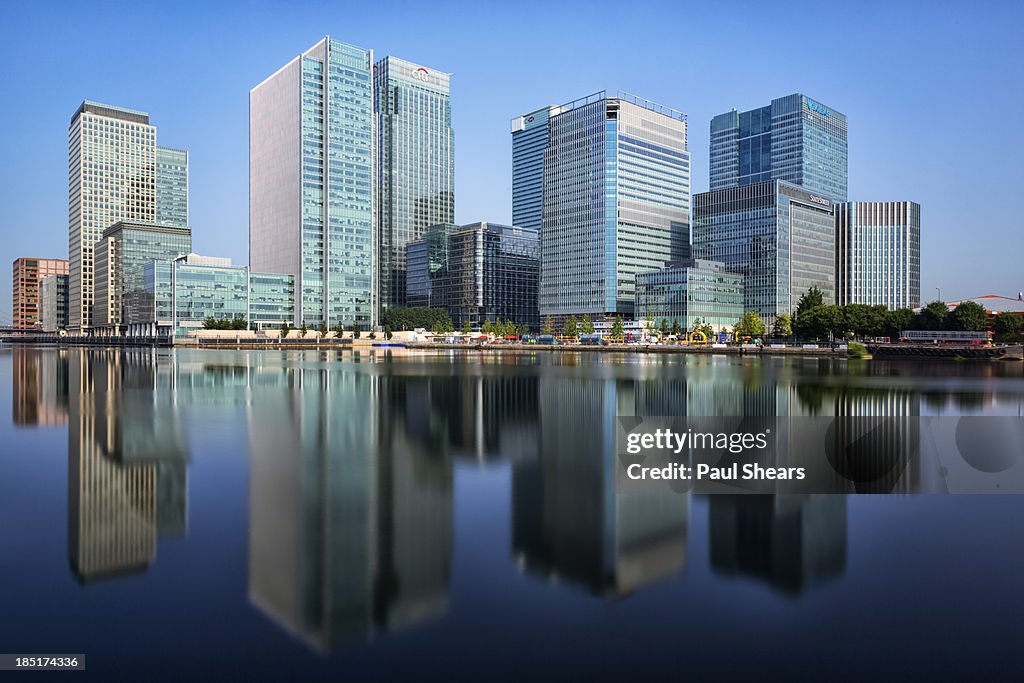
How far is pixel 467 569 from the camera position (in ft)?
43.0

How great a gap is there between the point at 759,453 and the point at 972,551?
1036cm

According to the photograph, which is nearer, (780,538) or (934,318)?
(780,538)

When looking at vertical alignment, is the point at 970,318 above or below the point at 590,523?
above

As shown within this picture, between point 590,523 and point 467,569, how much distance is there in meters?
4.03

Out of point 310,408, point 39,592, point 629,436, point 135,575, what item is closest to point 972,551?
point 629,436

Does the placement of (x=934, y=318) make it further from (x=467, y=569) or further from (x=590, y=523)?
(x=467, y=569)

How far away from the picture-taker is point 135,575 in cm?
1299

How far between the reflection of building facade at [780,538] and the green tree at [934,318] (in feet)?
472

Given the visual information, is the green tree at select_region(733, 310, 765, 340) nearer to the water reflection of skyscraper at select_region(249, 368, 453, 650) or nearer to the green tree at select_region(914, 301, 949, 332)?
the green tree at select_region(914, 301, 949, 332)

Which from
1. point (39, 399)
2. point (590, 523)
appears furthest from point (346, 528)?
point (39, 399)
